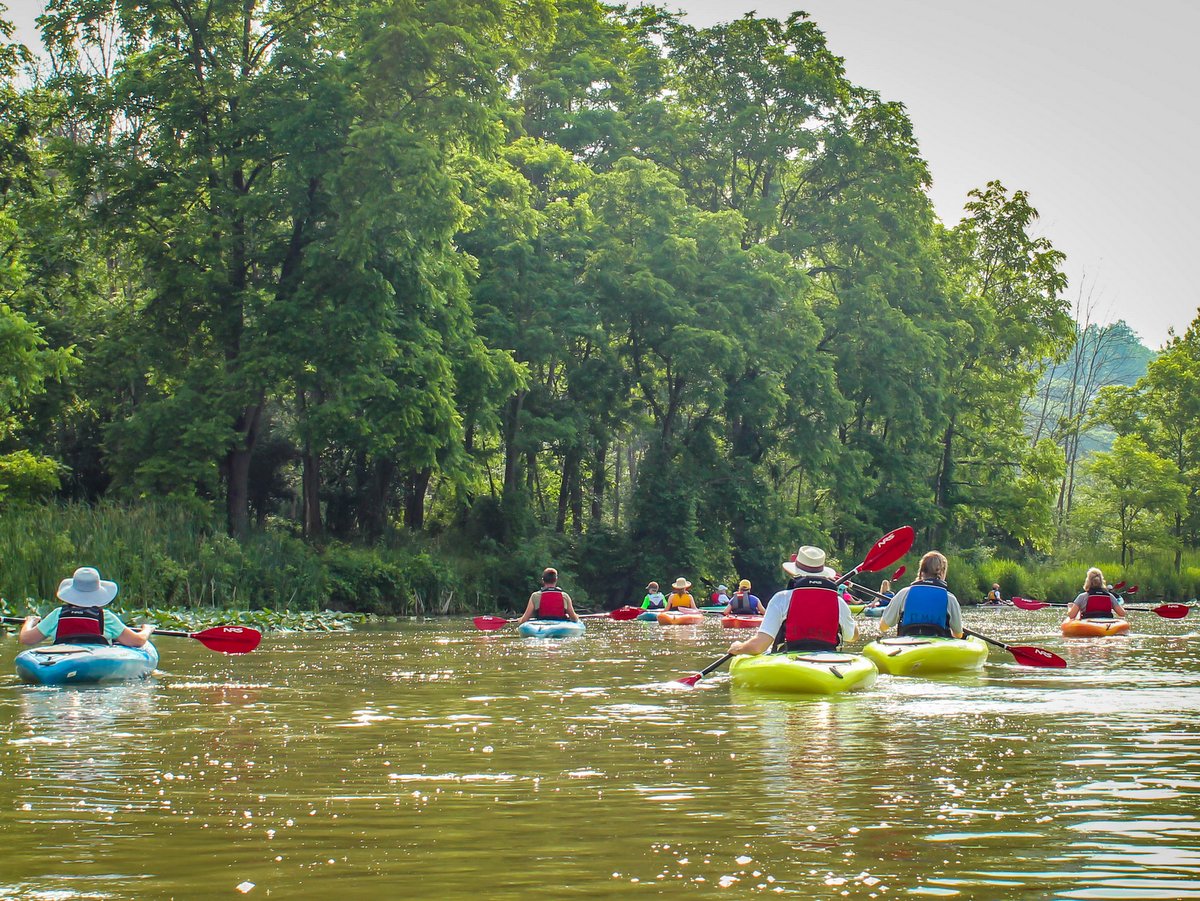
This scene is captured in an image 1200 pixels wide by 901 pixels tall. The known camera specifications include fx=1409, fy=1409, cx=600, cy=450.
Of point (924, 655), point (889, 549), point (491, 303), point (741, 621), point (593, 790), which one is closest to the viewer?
point (593, 790)

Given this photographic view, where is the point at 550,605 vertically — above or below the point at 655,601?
above

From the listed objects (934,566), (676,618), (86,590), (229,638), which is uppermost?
(934,566)

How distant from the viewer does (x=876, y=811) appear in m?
6.70

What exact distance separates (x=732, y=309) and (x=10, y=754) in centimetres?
3174

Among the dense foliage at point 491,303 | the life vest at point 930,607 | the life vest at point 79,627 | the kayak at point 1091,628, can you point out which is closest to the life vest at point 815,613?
the life vest at point 930,607

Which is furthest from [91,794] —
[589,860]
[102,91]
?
[102,91]

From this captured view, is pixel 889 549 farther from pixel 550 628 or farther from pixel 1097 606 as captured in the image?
pixel 1097 606

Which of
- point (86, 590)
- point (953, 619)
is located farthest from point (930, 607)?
point (86, 590)

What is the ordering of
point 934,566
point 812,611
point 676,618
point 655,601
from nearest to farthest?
point 812,611 → point 934,566 → point 676,618 → point 655,601

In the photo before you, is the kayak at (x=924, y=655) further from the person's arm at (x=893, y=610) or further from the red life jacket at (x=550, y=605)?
the red life jacket at (x=550, y=605)

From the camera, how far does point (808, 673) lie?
1270cm

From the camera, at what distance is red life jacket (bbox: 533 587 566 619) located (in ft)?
75.0

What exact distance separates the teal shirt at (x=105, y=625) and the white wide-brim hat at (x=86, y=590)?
0.31 metres

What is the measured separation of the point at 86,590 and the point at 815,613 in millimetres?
7165
